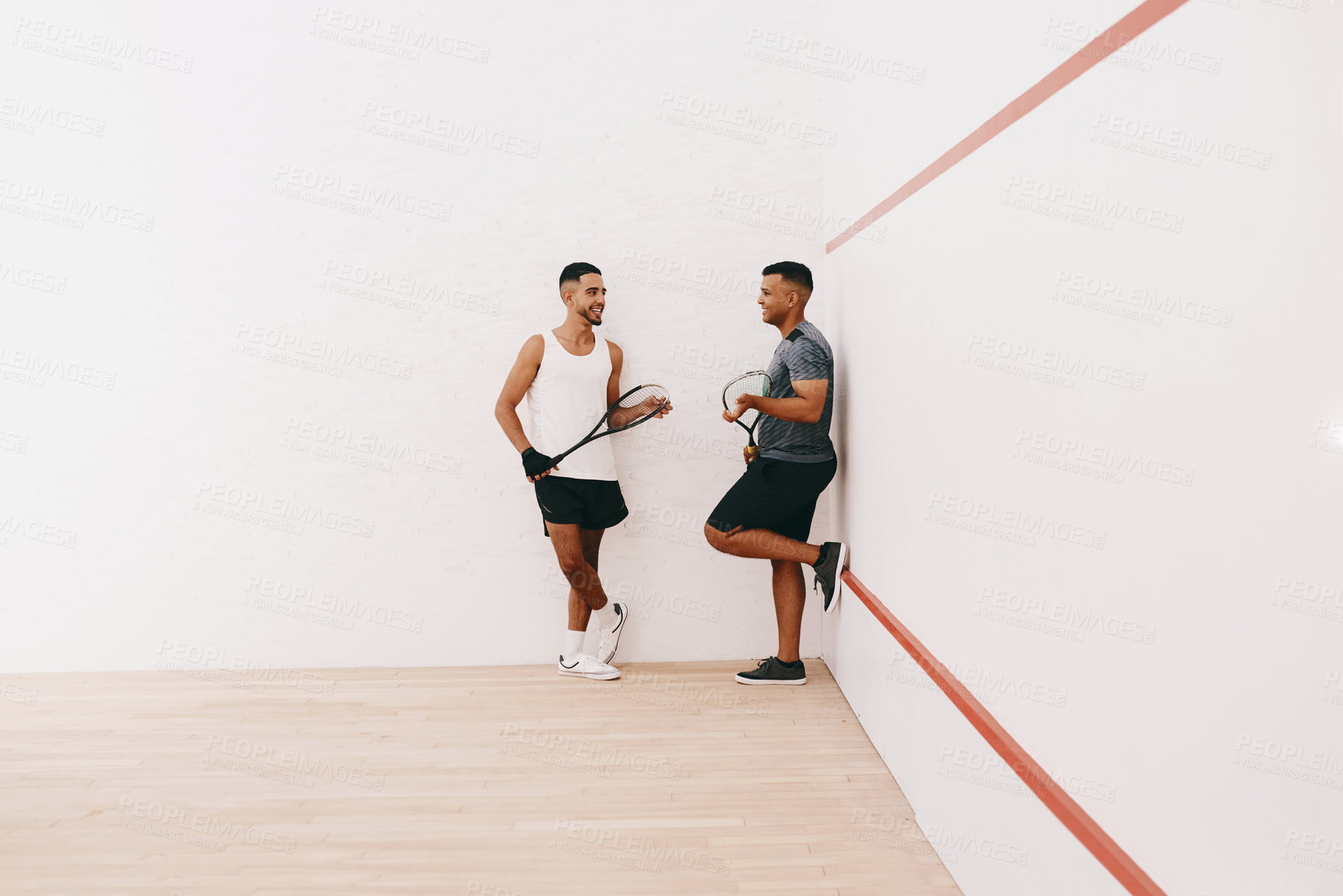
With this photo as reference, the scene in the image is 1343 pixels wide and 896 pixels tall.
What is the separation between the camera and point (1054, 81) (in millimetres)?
1409

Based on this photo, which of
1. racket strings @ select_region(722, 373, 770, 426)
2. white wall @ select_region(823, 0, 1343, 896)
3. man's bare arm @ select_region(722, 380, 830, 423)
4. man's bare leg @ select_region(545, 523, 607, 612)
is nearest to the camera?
white wall @ select_region(823, 0, 1343, 896)

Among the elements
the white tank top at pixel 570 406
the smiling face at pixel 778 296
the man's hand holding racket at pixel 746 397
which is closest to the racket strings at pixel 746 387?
the man's hand holding racket at pixel 746 397

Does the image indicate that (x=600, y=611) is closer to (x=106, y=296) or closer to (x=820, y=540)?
(x=820, y=540)

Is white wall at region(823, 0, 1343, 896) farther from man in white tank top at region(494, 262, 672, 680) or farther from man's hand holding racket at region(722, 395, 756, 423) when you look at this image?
man in white tank top at region(494, 262, 672, 680)

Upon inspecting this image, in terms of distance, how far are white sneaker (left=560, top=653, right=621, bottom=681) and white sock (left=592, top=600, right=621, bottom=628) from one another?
14cm

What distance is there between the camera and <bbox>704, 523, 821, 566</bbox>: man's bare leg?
303cm

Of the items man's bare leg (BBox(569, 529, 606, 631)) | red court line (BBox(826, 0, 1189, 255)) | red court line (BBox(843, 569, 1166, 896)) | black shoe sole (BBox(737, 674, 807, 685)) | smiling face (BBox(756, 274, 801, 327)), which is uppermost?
red court line (BBox(826, 0, 1189, 255))

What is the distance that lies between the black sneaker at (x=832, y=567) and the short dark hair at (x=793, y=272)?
861mm

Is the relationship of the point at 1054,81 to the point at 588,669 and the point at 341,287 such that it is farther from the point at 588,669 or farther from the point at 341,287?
the point at 341,287

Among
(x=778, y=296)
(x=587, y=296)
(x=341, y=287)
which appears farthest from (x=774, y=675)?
(x=341, y=287)

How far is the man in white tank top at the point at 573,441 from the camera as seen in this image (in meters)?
3.19

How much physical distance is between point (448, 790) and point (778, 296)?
6.00 ft

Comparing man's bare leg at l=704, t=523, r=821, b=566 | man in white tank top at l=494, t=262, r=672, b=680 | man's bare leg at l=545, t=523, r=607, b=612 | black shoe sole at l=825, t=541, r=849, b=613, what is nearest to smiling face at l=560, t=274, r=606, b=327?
man in white tank top at l=494, t=262, r=672, b=680

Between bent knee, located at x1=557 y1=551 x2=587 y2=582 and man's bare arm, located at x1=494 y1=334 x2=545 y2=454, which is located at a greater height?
man's bare arm, located at x1=494 y1=334 x2=545 y2=454
